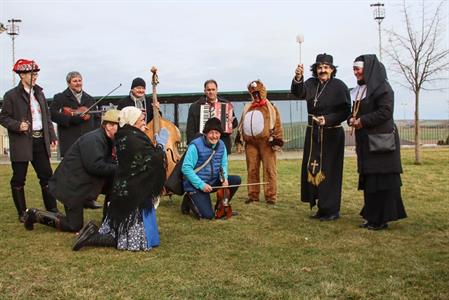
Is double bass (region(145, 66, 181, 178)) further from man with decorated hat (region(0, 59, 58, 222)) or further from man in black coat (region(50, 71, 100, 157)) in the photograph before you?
man with decorated hat (region(0, 59, 58, 222))

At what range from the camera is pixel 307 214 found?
6.74 meters

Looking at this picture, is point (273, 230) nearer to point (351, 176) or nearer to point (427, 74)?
point (351, 176)

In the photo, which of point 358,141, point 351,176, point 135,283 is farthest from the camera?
point 351,176

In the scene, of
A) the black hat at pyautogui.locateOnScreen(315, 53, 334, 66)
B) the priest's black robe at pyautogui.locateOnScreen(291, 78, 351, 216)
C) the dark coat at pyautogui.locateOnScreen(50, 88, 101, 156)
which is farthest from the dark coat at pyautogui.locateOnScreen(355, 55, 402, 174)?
the dark coat at pyautogui.locateOnScreen(50, 88, 101, 156)

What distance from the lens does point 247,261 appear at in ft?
14.7

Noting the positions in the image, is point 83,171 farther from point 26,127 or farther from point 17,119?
point 17,119

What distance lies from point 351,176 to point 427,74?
17.4ft

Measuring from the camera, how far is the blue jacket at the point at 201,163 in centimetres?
639

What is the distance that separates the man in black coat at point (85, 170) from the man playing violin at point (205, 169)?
120cm

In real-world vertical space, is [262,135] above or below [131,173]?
above

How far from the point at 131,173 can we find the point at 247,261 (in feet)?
4.52

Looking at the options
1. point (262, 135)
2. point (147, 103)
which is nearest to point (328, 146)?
point (262, 135)

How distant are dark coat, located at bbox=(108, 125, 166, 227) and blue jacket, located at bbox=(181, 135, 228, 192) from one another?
149 cm

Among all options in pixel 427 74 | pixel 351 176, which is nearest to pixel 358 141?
pixel 351 176
